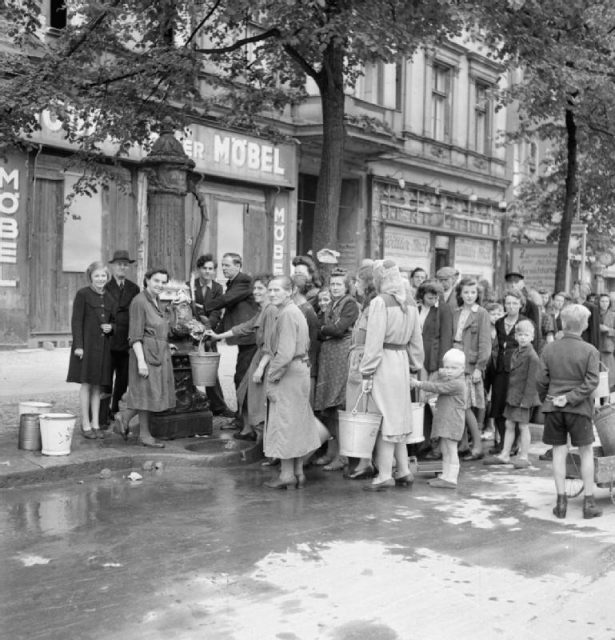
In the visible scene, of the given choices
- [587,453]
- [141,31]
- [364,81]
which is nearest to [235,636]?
[587,453]

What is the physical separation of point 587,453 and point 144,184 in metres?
12.8

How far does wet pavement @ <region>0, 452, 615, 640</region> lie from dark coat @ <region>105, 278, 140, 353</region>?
1626mm

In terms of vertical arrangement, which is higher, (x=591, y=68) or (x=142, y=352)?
(x=591, y=68)

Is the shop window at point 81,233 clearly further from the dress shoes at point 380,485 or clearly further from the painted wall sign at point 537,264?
the dress shoes at point 380,485

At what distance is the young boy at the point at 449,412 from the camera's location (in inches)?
309

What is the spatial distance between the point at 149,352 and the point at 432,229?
19765 millimetres

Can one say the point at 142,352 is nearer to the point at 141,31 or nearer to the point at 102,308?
the point at 102,308

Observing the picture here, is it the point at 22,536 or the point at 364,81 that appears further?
the point at 364,81

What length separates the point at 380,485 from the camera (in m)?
7.60

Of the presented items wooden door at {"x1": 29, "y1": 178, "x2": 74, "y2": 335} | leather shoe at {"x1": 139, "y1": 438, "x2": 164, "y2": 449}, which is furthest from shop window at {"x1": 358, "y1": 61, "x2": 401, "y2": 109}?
leather shoe at {"x1": 139, "y1": 438, "x2": 164, "y2": 449}

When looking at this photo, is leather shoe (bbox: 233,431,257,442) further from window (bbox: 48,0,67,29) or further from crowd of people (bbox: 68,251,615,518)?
window (bbox: 48,0,67,29)

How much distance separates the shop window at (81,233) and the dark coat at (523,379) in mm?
10025

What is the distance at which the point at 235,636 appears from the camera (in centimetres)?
421

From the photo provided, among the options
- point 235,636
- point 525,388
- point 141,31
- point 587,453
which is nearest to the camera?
point 235,636
